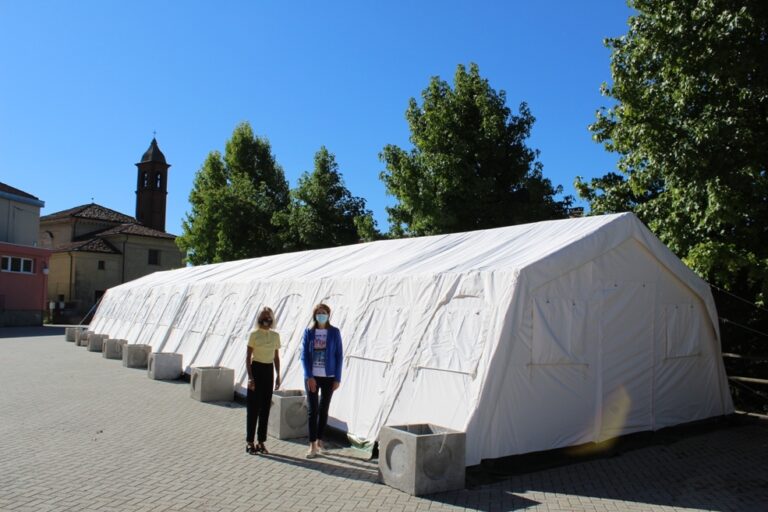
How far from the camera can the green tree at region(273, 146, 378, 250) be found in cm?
2928

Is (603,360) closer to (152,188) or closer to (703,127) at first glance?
(703,127)

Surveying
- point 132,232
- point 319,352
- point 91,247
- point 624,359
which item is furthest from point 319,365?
point 132,232

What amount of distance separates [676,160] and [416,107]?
1179cm

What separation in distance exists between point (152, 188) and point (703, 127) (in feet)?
214

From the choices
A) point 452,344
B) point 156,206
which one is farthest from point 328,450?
point 156,206

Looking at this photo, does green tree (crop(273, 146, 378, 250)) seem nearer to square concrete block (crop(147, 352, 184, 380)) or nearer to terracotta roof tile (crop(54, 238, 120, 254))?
square concrete block (crop(147, 352, 184, 380))

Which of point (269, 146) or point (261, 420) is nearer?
point (261, 420)

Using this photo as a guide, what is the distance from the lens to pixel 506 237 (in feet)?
30.7

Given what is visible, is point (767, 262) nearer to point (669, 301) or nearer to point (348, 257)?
point (669, 301)

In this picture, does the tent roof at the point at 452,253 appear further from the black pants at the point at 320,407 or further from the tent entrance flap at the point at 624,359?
the black pants at the point at 320,407

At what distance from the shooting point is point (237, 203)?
1307 inches

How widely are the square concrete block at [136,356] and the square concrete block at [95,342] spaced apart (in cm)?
524

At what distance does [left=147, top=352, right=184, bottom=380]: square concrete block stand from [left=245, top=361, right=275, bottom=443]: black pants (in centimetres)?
714

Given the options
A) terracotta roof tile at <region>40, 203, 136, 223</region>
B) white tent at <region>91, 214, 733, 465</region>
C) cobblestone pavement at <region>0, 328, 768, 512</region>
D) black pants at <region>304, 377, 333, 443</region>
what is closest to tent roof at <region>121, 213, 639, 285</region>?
white tent at <region>91, 214, 733, 465</region>
